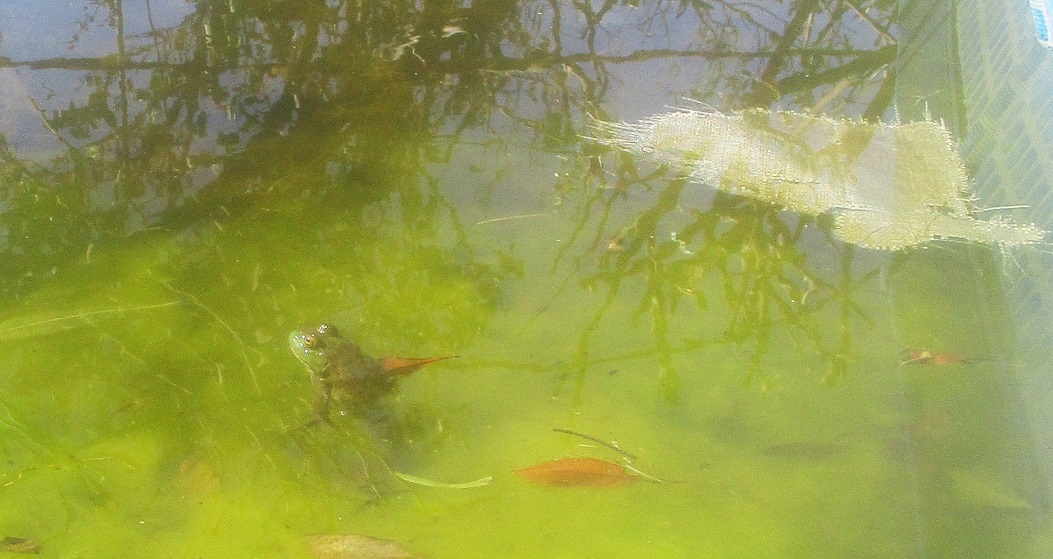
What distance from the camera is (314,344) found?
1.56 meters

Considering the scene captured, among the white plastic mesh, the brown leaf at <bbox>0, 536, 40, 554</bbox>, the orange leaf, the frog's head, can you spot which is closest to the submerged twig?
the orange leaf

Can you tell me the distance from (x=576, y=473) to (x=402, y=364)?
1.49 feet

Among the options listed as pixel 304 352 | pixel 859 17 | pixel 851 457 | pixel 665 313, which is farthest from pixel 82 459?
pixel 859 17

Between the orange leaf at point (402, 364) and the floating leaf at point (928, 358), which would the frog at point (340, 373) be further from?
the floating leaf at point (928, 358)

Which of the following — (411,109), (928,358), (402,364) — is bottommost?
(928,358)

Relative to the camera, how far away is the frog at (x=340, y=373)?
154cm

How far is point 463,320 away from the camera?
174cm

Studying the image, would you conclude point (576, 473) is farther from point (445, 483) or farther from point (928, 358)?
point (928, 358)

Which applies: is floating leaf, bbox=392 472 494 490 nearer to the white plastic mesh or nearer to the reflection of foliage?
the reflection of foliage

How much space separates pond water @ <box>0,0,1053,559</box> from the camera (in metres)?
1.43

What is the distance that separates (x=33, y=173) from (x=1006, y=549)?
2510 millimetres

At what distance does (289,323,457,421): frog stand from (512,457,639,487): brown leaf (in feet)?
1.15

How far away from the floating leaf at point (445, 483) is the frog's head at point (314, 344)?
0.96 feet

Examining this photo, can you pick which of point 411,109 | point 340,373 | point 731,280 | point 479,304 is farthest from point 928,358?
point 411,109
